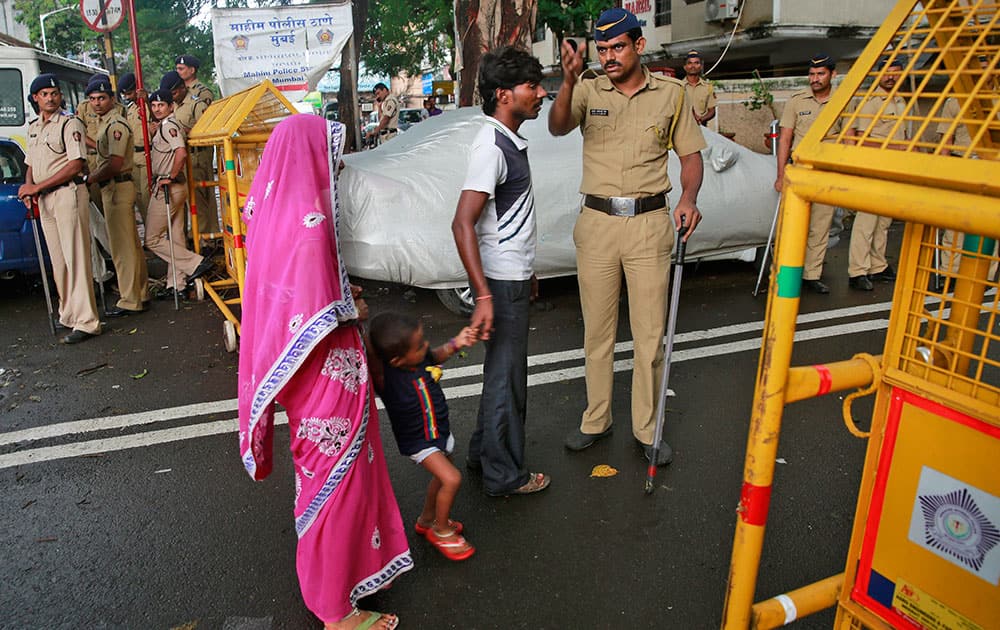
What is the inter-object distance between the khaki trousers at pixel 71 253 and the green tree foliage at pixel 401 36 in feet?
44.0

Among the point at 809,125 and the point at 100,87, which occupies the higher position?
the point at 100,87

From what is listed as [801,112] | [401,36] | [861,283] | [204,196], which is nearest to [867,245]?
[861,283]

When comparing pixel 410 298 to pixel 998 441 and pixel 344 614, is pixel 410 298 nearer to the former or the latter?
pixel 344 614

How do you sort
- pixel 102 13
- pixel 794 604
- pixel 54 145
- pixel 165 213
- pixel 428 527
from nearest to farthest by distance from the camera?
pixel 794 604 → pixel 428 527 → pixel 54 145 → pixel 165 213 → pixel 102 13

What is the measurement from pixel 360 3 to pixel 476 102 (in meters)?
7.41

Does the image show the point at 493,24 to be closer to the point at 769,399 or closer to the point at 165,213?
the point at 165,213

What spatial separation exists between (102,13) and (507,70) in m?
7.59

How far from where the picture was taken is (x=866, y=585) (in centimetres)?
190

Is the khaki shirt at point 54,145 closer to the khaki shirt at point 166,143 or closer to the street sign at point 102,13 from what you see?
the khaki shirt at point 166,143

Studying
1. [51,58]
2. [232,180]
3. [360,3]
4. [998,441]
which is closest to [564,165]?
[232,180]

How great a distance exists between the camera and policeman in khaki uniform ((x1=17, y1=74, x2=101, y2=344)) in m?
5.91

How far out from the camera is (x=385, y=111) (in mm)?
13750

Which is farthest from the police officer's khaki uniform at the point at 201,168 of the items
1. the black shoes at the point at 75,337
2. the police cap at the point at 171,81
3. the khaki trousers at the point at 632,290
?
the khaki trousers at the point at 632,290

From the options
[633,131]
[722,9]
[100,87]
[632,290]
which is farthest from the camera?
[722,9]
